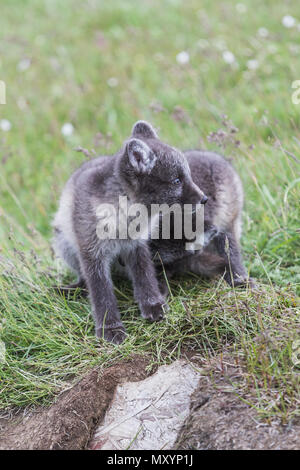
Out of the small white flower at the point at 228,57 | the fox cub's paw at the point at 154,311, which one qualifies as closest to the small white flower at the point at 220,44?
the small white flower at the point at 228,57

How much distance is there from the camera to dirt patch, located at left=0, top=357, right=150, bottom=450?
3.01 metres

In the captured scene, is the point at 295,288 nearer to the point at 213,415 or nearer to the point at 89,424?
the point at 213,415

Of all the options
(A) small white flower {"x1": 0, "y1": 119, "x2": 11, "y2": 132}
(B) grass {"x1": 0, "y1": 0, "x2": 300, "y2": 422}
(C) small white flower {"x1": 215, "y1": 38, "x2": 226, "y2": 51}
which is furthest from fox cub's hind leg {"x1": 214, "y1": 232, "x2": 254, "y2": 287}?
(C) small white flower {"x1": 215, "y1": 38, "x2": 226, "y2": 51}

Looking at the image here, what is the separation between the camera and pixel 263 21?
8.76 meters

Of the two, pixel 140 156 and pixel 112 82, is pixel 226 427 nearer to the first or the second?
pixel 140 156

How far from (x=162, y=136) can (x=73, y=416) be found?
14.1 ft

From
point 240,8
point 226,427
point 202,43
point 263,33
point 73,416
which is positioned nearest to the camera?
point 226,427

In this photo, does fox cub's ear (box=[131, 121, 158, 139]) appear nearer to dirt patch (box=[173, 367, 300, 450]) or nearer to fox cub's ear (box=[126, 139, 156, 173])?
fox cub's ear (box=[126, 139, 156, 173])

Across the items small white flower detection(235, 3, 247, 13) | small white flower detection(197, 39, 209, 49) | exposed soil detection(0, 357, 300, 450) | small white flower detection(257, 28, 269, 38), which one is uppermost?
small white flower detection(235, 3, 247, 13)

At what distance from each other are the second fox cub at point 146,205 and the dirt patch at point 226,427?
0.94 metres

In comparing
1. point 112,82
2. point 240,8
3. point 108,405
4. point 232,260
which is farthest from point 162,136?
point 108,405

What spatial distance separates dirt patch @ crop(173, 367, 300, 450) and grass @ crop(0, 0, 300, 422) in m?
0.08

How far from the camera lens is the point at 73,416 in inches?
122

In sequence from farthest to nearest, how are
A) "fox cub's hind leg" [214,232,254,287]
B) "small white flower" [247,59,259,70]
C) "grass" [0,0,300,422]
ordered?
"small white flower" [247,59,259,70]
"fox cub's hind leg" [214,232,254,287]
"grass" [0,0,300,422]
